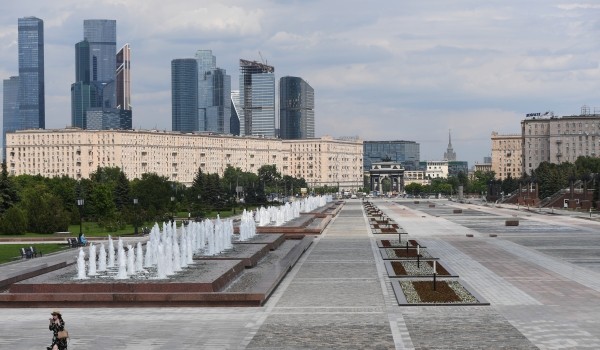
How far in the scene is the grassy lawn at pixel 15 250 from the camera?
35812 mm

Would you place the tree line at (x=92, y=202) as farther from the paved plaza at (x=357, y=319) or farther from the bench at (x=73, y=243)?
the paved plaza at (x=357, y=319)

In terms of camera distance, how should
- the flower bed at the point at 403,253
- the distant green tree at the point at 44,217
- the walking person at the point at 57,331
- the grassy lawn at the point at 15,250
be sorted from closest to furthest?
1. the walking person at the point at 57,331
2. the flower bed at the point at 403,253
3. the grassy lawn at the point at 15,250
4. the distant green tree at the point at 44,217

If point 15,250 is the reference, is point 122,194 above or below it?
above

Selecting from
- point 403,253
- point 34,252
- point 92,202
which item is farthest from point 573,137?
point 34,252

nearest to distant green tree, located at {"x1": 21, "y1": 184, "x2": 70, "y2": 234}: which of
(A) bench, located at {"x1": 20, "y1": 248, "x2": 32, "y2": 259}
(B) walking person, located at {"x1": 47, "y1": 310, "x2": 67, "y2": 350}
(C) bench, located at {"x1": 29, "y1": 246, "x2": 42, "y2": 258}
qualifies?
(C) bench, located at {"x1": 29, "y1": 246, "x2": 42, "y2": 258}

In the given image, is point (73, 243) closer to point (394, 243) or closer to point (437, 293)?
point (394, 243)

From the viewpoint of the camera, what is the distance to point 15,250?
39469 millimetres

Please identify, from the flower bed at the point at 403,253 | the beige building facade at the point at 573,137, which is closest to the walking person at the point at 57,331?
the flower bed at the point at 403,253

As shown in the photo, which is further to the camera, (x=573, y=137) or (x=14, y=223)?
(x=573, y=137)

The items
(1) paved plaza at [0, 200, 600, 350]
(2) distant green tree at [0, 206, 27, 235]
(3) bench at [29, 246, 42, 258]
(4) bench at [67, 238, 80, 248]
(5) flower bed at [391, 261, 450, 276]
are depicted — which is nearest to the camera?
(1) paved plaza at [0, 200, 600, 350]

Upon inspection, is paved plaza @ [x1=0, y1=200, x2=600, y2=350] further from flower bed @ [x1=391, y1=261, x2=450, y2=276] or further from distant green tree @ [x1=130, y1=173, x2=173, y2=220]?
distant green tree @ [x1=130, y1=173, x2=173, y2=220]

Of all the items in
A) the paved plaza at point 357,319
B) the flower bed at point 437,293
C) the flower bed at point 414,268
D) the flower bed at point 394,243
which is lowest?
the paved plaza at point 357,319

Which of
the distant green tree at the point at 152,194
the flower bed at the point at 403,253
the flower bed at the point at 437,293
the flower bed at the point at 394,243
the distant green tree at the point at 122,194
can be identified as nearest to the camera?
the flower bed at the point at 437,293

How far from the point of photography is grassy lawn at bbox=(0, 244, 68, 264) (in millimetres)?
35812
